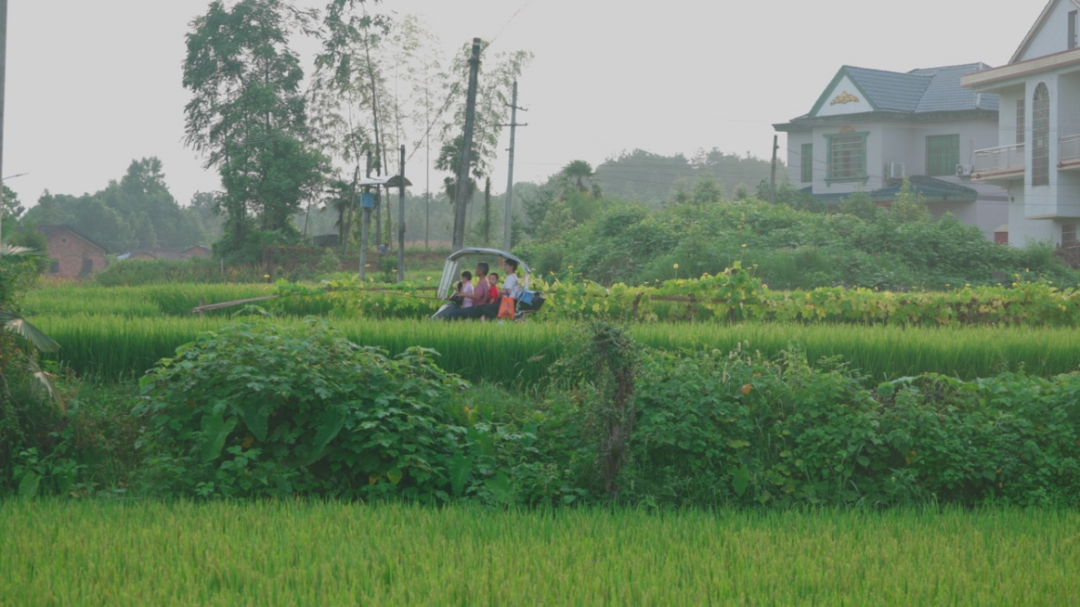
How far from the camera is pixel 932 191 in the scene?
4059 cm

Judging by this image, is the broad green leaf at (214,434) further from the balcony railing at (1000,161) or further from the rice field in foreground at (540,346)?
the balcony railing at (1000,161)

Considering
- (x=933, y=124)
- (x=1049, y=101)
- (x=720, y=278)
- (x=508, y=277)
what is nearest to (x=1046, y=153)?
(x=1049, y=101)

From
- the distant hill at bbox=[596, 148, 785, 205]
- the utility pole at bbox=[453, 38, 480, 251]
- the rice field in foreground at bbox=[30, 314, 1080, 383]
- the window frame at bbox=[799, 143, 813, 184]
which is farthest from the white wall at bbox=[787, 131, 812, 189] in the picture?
the distant hill at bbox=[596, 148, 785, 205]

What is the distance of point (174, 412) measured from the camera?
7445 millimetres

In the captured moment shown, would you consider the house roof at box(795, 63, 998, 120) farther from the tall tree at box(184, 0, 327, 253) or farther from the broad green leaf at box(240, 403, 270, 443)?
the broad green leaf at box(240, 403, 270, 443)

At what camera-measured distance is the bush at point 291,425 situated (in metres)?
7.10

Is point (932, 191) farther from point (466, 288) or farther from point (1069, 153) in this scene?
point (466, 288)

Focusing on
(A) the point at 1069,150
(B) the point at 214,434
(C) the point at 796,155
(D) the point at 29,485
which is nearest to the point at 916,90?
(C) the point at 796,155


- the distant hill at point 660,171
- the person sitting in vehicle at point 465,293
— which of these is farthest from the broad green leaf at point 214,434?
the distant hill at point 660,171

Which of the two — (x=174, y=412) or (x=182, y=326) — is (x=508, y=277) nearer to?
(x=182, y=326)

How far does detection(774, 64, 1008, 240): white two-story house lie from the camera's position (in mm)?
41219

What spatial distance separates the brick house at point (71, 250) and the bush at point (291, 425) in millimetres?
62179

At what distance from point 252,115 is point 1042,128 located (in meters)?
31.3

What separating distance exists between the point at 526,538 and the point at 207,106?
144 feet
